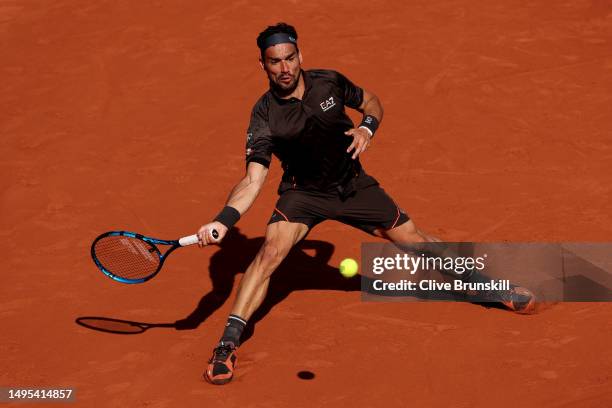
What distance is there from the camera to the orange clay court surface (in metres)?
6.88

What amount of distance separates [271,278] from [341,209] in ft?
4.55

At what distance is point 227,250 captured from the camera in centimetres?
885

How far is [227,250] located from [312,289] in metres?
1.11

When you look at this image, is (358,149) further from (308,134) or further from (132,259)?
(132,259)

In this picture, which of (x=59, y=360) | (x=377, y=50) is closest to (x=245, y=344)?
(x=59, y=360)

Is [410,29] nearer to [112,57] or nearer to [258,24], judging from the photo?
[258,24]

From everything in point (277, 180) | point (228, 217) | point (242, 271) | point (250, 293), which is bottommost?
point (250, 293)

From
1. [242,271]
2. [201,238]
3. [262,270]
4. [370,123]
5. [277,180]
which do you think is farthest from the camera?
[277,180]

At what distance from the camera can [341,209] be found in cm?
729

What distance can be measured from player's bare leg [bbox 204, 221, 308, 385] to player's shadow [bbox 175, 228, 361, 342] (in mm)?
565

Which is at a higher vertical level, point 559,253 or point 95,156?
point 95,156

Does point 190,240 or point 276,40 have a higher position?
point 276,40

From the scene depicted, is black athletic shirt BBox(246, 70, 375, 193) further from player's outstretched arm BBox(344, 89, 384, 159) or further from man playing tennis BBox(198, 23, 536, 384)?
player's outstretched arm BBox(344, 89, 384, 159)

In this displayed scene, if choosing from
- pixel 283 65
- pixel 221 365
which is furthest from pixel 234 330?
pixel 283 65
